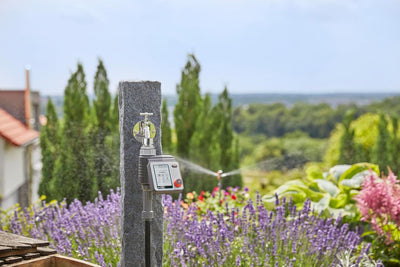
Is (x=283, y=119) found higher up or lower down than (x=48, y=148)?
lower down

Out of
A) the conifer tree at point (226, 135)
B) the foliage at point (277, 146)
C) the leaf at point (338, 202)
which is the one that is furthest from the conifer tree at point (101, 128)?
the foliage at point (277, 146)

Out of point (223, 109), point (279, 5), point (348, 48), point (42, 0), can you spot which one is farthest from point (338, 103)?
point (223, 109)

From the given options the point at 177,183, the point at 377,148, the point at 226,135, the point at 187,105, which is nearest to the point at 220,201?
the point at 226,135

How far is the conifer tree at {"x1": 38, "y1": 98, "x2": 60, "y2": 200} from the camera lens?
421 centimetres

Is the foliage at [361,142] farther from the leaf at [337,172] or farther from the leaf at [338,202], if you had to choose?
the leaf at [338,202]

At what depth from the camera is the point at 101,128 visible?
14.0ft

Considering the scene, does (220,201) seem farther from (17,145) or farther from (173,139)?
(17,145)

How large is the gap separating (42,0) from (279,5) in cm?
1541

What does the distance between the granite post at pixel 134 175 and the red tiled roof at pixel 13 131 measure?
13.8 feet

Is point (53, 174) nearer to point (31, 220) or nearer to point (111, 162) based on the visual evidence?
point (111, 162)

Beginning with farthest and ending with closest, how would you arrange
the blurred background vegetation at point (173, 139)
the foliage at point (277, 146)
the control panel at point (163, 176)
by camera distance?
the foliage at point (277, 146)
the blurred background vegetation at point (173, 139)
the control panel at point (163, 176)

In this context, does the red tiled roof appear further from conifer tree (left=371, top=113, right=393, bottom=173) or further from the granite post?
the granite post

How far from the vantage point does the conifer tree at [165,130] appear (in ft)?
14.9

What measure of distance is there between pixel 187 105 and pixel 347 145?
67.1 inches
